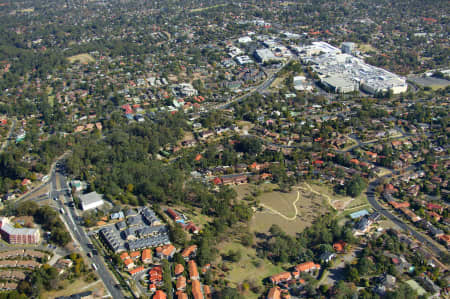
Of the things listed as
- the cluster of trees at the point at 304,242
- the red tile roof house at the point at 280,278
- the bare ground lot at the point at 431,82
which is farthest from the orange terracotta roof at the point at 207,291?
the bare ground lot at the point at 431,82

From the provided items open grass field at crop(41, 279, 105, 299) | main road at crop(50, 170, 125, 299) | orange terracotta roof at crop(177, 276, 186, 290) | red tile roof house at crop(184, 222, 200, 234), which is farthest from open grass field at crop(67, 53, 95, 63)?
orange terracotta roof at crop(177, 276, 186, 290)

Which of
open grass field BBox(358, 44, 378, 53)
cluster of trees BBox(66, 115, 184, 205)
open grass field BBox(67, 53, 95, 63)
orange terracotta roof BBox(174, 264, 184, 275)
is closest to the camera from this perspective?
Answer: orange terracotta roof BBox(174, 264, 184, 275)

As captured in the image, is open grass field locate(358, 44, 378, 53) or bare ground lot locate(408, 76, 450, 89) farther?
open grass field locate(358, 44, 378, 53)

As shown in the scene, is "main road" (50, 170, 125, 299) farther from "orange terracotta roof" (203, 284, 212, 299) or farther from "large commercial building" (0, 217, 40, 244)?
"orange terracotta roof" (203, 284, 212, 299)

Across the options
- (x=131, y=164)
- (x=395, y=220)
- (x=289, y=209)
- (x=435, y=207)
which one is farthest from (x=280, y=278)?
(x=131, y=164)

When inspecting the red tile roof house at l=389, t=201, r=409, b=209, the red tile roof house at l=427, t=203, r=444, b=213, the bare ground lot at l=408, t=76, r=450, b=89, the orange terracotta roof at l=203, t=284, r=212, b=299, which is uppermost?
the orange terracotta roof at l=203, t=284, r=212, b=299

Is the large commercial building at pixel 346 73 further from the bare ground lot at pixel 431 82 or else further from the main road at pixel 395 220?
the main road at pixel 395 220

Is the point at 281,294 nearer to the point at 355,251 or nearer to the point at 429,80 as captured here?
the point at 355,251
